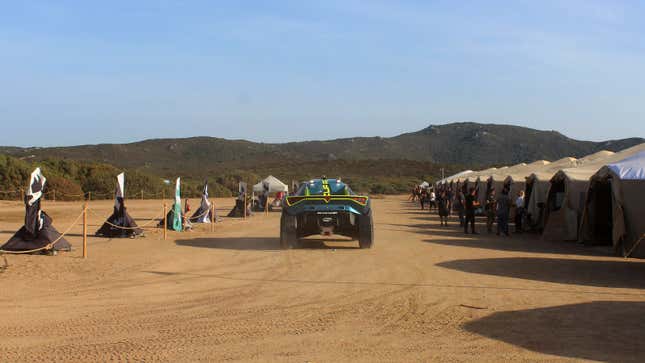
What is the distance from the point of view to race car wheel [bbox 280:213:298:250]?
16.2 metres

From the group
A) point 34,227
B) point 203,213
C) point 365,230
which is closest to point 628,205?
point 365,230

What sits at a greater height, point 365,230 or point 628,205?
point 628,205

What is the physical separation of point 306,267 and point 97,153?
120574 mm

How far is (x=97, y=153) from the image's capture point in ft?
415

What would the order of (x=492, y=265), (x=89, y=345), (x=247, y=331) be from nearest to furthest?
(x=89, y=345)
(x=247, y=331)
(x=492, y=265)

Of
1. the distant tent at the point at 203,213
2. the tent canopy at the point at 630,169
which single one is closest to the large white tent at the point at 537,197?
the tent canopy at the point at 630,169

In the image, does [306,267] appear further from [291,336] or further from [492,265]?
[291,336]

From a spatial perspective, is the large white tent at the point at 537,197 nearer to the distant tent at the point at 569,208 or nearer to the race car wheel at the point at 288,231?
the distant tent at the point at 569,208

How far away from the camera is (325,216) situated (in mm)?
16062

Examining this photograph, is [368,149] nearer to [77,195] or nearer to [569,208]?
[77,195]

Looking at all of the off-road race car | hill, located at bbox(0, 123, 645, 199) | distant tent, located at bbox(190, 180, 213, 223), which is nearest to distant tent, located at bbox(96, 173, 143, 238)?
the off-road race car

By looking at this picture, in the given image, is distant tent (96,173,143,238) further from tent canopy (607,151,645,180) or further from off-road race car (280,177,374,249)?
tent canopy (607,151,645,180)

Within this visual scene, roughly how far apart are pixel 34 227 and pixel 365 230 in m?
7.39

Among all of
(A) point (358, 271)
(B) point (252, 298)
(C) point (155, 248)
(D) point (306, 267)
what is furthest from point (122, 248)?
(B) point (252, 298)
